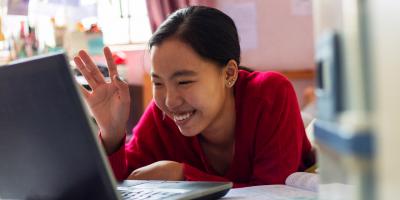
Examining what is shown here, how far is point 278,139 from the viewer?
120cm

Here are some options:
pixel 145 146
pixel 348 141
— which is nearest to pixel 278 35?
pixel 145 146

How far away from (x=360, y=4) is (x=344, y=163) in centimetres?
9

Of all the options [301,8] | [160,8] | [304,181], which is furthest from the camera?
[160,8]

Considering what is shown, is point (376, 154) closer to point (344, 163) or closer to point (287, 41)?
point (344, 163)

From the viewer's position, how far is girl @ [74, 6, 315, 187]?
3.74ft

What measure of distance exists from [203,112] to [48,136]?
1.89 feet

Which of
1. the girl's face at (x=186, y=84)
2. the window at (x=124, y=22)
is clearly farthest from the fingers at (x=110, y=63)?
the window at (x=124, y=22)

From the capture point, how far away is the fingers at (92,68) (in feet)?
4.00

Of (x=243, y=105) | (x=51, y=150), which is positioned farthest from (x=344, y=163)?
(x=243, y=105)

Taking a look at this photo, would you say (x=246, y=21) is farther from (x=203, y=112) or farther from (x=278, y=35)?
(x=203, y=112)

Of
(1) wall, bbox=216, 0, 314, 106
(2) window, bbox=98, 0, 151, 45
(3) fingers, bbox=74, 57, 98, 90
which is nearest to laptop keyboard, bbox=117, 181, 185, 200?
(3) fingers, bbox=74, 57, 98, 90

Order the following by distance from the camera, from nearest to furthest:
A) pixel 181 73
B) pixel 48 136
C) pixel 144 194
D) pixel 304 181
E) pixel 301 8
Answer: pixel 48 136
pixel 144 194
pixel 304 181
pixel 181 73
pixel 301 8

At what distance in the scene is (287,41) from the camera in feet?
9.24

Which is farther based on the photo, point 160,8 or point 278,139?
point 160,8
